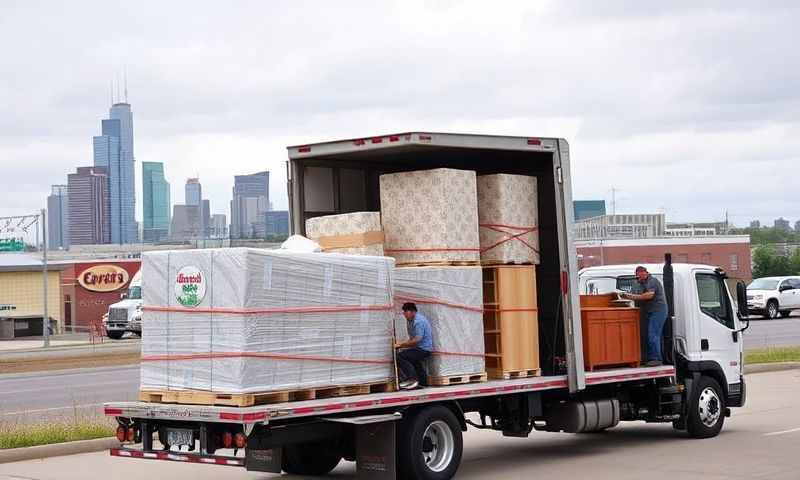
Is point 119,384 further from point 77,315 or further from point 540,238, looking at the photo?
point 77,315

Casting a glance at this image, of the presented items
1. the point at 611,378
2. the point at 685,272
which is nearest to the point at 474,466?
the point at 611,378

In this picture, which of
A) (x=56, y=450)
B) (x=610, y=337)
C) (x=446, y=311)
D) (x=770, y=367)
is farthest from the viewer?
(x=770, y=367)

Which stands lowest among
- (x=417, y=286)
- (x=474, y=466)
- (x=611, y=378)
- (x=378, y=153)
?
(x=474, y=466)

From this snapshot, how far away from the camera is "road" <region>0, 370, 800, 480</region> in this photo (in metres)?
12.6

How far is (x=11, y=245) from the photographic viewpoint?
85.2 meters

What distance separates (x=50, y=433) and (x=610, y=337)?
6916mm

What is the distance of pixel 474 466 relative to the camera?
1329 centimetres

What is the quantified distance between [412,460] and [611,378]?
10.9 feet

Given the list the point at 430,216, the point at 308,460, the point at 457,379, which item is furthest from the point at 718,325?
the point at 308,460

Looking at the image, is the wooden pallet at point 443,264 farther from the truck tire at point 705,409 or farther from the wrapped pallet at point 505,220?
the truck tire at point 705,409

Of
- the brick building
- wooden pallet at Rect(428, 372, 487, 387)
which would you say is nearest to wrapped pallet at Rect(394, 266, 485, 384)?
wooden pallet at Rect(428, 372, 487, 387)

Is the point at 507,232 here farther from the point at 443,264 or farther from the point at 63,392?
the point at 63,392

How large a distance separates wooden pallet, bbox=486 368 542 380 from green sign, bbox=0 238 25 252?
A: 3009 inches

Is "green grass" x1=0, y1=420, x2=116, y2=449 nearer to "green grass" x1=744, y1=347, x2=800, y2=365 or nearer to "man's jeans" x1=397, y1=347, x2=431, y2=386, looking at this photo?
"man's jeans" x1=397, y1=347, x2=431, y2=386
